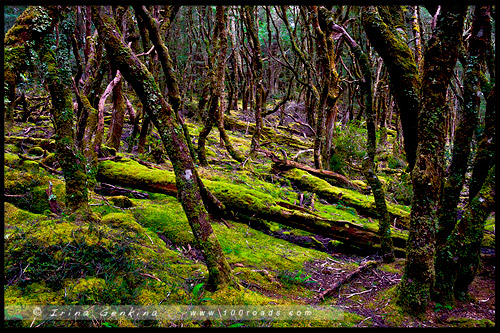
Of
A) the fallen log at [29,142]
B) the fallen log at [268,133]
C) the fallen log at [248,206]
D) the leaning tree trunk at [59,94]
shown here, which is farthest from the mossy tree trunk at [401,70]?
the fallen log at [268,133]

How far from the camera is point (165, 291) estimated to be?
2957 millimetres

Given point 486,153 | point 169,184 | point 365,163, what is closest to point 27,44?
point 169,184

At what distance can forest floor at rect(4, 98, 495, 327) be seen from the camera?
265cm

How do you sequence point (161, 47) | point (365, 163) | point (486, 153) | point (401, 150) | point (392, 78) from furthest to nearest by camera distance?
point (401, 150)
point (365, 163)
point (161, 47)
point (392, 78)
point (486, 153)

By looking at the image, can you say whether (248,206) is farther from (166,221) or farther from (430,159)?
(430,159)

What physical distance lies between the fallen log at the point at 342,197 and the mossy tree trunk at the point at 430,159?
154 inches

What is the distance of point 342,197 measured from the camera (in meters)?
8.58

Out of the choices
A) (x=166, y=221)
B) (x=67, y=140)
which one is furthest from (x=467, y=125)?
(x=67, y=140)

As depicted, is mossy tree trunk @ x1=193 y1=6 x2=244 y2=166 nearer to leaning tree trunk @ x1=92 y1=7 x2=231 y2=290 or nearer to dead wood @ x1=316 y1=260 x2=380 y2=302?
leaning tree trunk @ x1=92 y1=7 x2=231 y2=290

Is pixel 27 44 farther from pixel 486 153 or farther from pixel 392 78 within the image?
pixel 486 153

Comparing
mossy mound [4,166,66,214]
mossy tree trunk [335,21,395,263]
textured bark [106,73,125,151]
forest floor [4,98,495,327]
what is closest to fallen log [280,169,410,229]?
forest floor [4,98,495,327]

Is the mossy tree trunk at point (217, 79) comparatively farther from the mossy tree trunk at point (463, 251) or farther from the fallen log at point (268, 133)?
the fallen log at point (268, 133)

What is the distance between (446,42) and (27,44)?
15.5 ft

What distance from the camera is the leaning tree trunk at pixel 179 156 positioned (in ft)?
9.87
